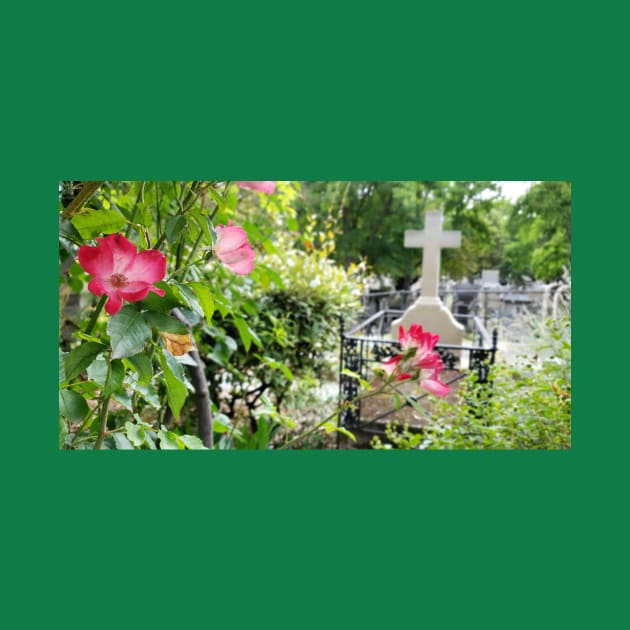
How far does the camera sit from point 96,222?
979 millimetres

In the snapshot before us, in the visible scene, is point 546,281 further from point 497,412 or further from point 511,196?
point 497,412

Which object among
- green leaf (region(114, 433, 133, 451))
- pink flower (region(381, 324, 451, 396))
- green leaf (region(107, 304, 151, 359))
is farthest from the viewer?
pink flower (region(381, 324, 451, 396))

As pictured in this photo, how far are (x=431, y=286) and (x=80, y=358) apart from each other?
197cm

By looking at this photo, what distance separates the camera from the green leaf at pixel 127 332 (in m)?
0.83

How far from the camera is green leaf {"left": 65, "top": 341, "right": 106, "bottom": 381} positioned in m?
0.88

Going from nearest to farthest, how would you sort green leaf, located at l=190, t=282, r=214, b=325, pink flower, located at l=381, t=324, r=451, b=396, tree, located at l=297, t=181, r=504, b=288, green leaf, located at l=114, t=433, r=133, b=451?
green leaf, located at l=190, t=282, r=214, b=325 < green leaf, located at l=114, t=433, r=133, b=451 < pink flower, located at l=381, t=324, r=451, b=396 < tree, located at l=297, t=181, r=504, b=288

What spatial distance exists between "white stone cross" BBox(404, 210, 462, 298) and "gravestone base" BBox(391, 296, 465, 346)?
0.14 ft

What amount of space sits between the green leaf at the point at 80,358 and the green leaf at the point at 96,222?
0.21 metres

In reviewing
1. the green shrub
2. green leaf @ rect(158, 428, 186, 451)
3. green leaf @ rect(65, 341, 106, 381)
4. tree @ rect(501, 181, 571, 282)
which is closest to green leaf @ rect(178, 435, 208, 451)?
green leaf @ rect(158, 428, 186, 451)

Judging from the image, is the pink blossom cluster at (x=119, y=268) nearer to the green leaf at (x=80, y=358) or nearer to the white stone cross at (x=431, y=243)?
the green leaf at (x=80, y=358)

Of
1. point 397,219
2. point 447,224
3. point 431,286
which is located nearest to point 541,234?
point 447,224

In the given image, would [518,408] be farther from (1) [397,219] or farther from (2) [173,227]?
(2) [173,227]

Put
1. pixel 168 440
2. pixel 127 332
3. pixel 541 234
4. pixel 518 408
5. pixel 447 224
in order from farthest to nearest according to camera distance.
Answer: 1. pixel 447 224
2. pixel 541 234
3. pixel 518 408
4. pixel 168 440
5. pixel 127 332

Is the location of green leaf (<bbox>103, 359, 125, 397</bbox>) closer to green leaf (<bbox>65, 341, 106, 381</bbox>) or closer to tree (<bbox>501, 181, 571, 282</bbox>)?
green leaf (<bbox>65, 341, 106, 381</bbox>)
